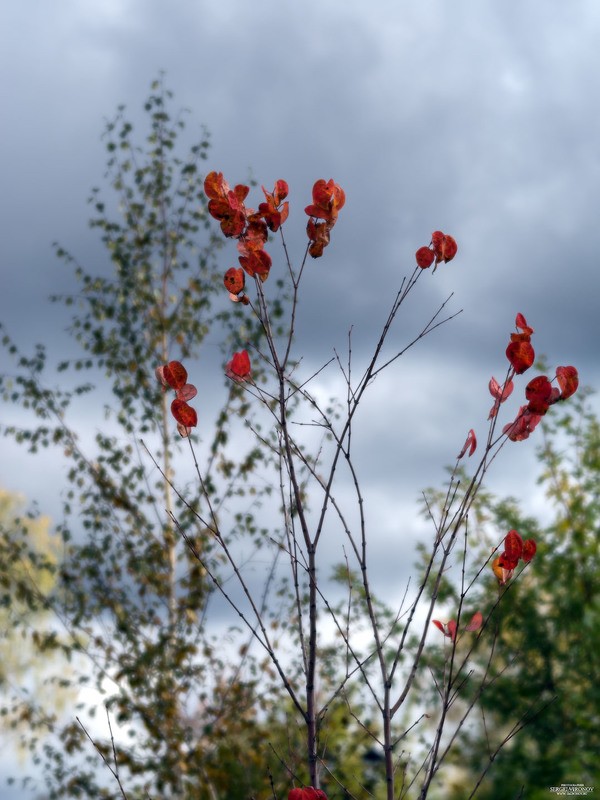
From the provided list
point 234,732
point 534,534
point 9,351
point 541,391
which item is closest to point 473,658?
point 534,534

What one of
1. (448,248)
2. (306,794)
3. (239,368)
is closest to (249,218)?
(239,368)

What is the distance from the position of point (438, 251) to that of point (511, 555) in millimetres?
651

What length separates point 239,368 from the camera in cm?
197

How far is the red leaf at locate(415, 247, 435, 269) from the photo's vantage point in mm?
2023

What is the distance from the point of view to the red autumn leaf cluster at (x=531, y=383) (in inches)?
71.7

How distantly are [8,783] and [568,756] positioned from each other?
309 cm

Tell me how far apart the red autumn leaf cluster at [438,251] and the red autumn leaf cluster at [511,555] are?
0.59 m

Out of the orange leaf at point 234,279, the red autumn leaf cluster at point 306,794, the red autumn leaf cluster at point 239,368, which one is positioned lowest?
the red autumn leaf cluster at point 306,794

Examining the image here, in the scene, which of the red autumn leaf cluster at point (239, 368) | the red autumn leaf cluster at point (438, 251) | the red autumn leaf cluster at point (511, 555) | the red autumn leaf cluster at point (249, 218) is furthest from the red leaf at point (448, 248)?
the red autumn leaf cluster at point (511, 555)

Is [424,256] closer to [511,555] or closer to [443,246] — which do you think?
[443,246]

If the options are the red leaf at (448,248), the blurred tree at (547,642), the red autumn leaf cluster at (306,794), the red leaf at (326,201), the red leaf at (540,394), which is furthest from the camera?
the blurred tree at (547,642)

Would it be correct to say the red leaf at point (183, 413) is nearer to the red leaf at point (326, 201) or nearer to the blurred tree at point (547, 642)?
the red leaf at point (326, 201)

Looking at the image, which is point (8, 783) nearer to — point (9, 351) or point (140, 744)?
point (140, 744)

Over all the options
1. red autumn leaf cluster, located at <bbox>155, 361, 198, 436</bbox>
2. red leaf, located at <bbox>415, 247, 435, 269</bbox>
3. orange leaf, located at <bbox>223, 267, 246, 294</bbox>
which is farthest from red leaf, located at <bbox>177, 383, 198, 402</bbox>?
red leaf, located at <bbox>415, 247, 435, 269</bbox>
